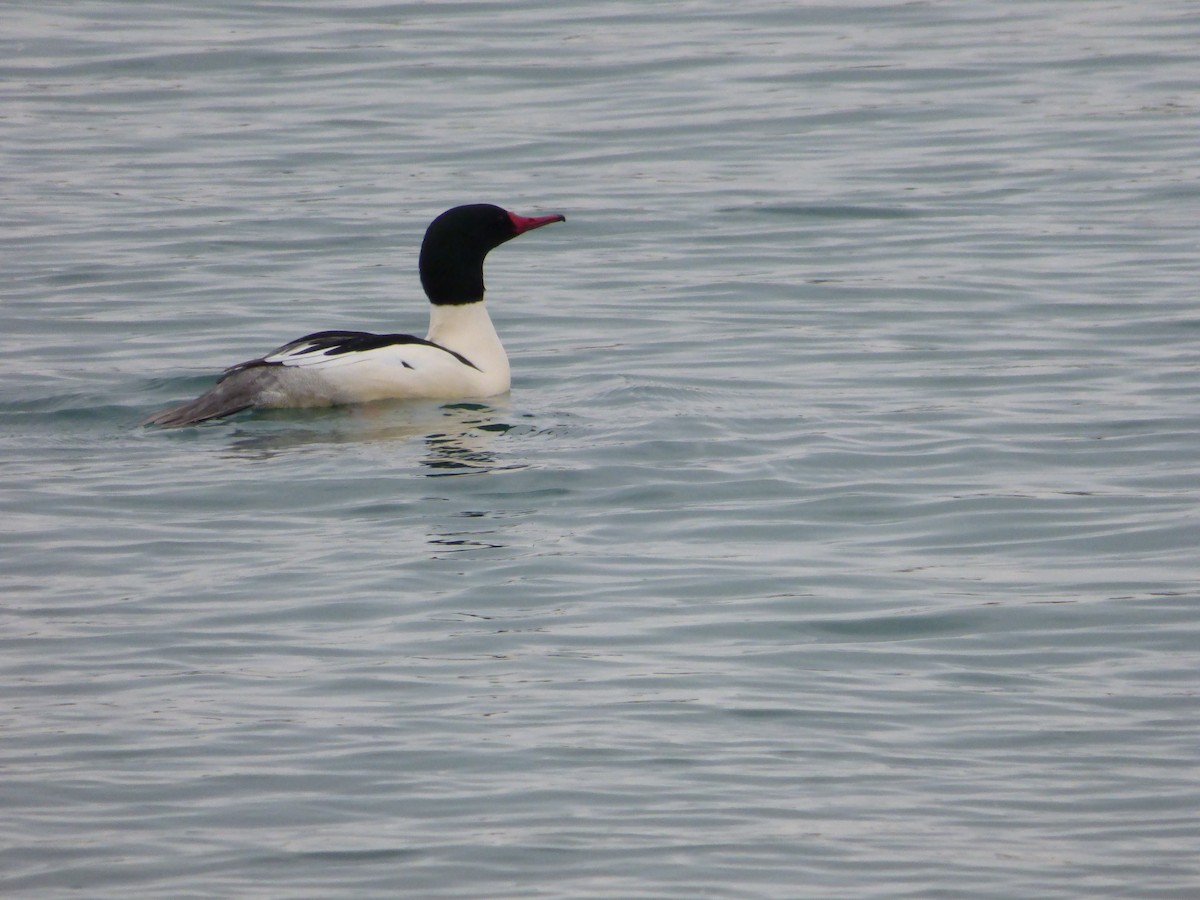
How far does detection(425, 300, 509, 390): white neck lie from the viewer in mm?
11602

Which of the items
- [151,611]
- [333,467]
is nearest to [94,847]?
[151,611]

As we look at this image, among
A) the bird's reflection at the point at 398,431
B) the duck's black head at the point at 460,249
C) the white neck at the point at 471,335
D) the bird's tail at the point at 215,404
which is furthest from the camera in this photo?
the duck's black head at the point at 460,249

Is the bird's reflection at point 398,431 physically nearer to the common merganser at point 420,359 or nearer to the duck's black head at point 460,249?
the common merganser at point 420,359

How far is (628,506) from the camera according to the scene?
898 cm

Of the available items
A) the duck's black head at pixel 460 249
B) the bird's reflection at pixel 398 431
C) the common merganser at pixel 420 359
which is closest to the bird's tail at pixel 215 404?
the common merganser at pixel 420 359

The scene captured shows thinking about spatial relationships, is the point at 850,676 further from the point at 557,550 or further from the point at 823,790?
the point at 557,550

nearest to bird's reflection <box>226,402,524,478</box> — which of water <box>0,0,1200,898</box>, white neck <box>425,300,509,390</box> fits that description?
water <box>0,0,1200,898</box>

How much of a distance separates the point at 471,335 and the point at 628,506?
10.2 ft

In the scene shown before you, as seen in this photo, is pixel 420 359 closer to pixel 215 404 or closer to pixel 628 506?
pixel 215 404

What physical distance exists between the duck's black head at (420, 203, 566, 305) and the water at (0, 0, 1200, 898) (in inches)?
32.6

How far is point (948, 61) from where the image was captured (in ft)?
67.8

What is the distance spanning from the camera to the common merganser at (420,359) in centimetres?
1088

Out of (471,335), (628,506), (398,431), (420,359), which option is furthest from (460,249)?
(628,506)

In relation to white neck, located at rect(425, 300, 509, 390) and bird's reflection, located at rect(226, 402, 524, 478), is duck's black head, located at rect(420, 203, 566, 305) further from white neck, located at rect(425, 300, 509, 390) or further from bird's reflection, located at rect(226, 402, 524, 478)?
bird's reflection, located at rect(226, 402, 524, 478)
